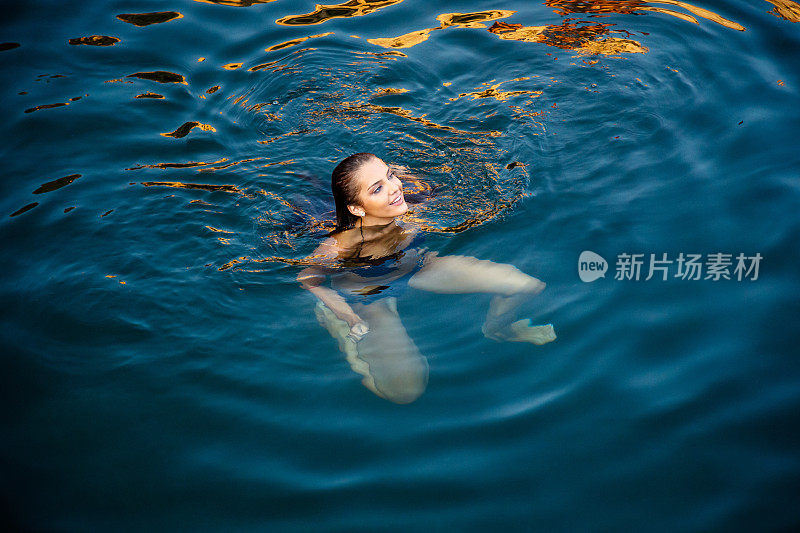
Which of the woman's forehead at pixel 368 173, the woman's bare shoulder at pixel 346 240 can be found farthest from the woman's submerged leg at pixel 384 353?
the woman's forehead at pixel 368 173

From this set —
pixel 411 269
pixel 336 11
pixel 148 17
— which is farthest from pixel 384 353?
pixel 148 17

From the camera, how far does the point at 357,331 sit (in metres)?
4.91

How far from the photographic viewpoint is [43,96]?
7555 millimetres

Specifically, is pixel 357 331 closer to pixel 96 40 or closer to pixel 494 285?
pixel 494 285

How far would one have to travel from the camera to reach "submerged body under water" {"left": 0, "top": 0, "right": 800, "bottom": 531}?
3.91m

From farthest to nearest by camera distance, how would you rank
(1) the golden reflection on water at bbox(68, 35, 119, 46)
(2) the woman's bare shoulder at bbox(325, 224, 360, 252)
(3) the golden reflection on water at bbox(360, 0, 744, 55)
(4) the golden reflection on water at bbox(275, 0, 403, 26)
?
1. (4) the golden reflection on water at bbox(275, 0, 403, 26)
2. (1) the golden reflection on water at bbox(68, 35, 119, 46)
3. (3) the golden reflection on water at bbox(360, 0, 744, 55)
4. (2) the woman's bare shoulder at bbox(325, 224, 360, 252)

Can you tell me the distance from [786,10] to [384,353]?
714 centimetres

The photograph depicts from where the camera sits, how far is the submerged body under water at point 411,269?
391 cm

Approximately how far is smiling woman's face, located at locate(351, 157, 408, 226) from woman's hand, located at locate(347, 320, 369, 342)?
97cm

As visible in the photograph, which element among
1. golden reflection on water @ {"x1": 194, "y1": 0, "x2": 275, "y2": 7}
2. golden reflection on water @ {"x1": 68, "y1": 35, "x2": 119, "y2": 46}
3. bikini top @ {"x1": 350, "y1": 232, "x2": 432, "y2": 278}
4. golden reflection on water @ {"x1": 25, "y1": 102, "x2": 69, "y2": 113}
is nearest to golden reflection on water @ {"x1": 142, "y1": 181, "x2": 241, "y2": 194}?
bikini top @ {"x1": 350, "y1": 232, "x2": 432, "y2": 278}

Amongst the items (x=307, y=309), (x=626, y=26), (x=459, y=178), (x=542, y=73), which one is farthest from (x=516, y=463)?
(x=626, y=26)

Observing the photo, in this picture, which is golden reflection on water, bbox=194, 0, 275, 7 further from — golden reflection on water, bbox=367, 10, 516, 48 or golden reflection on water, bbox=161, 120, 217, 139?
golden reflection on water, bbox=161, 120, 217, 139

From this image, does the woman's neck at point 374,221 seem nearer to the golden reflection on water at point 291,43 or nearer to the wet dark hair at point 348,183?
the wet dark hair at point 348,183

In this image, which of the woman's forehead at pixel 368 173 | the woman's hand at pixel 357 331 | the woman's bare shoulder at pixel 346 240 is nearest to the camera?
the woman's hand at pixel 357 331
